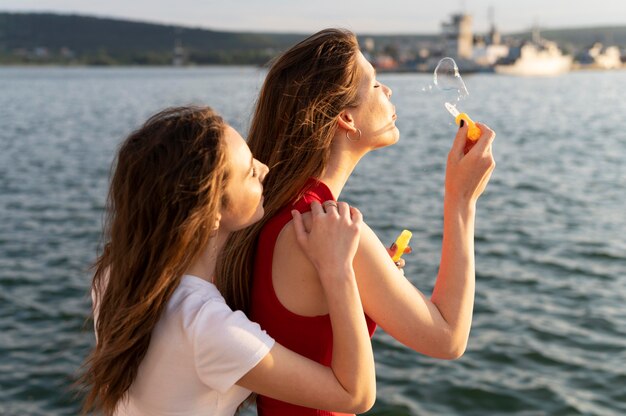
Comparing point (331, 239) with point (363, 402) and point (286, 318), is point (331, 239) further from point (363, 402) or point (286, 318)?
point (363, 402)

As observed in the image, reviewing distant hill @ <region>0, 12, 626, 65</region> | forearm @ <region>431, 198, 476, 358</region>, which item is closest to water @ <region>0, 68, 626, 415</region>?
forearm @ <region>431, 198, 476, 358</region>

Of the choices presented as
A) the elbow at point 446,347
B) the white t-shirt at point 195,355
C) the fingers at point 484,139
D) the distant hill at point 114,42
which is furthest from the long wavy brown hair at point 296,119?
the distant hill at point 114,42

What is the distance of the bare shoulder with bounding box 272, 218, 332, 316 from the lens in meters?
1.91

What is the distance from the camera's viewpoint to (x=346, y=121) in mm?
2100

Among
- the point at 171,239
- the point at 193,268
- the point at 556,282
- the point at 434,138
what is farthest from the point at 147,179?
the point at 434,138

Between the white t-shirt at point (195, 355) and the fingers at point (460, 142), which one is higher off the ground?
the fingers at point (460, 142)

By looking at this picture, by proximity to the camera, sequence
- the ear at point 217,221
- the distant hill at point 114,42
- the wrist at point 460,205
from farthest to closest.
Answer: the distant hill at point 114,42
the wrist at point 460,205
the ear at point 217,221

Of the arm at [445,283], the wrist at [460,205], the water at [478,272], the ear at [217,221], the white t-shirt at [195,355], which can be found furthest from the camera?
the water at [478,272]

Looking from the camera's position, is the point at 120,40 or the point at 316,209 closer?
the point at 316,209

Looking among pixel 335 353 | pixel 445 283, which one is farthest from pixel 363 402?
pixel 445 283

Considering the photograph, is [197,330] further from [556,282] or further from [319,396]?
[556,282]

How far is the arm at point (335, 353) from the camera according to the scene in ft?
5.86

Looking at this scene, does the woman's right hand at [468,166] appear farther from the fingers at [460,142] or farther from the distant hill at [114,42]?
the distant hill at [114,42]

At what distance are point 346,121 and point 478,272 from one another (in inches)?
303
